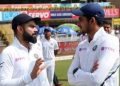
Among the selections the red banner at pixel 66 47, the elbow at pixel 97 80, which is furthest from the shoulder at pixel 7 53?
the red banner at pixel 66 47

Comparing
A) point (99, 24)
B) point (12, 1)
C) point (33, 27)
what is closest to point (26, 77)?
point (33, 27)

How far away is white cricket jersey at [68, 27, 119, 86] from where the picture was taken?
468 cm

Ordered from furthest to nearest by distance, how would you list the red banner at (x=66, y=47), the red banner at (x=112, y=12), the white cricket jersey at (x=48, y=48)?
1. the red banner at (x=112, y=12)
2. the red banner at (x=66, y=47)
3. the white cricket jersey at (x=48, y=48)

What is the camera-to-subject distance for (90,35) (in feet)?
16.0

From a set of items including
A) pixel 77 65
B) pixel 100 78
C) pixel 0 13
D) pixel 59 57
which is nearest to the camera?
pixel 100 78

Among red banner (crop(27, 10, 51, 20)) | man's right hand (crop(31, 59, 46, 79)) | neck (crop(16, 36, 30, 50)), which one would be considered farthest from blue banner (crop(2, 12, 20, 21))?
man's right hand (crop(31, 59, 46, 79))

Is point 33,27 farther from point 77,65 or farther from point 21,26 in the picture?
point 77,65

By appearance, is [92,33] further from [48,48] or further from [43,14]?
[43,14]

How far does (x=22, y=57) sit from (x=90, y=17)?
44.1 inches

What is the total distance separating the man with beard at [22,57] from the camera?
5262mm

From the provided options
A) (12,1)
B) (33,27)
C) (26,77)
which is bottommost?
(12,1)

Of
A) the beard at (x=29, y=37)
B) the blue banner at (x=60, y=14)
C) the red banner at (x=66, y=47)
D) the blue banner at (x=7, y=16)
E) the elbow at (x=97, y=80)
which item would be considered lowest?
the blue banner at (x=60, y=14)

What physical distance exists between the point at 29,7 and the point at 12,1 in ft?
45.0

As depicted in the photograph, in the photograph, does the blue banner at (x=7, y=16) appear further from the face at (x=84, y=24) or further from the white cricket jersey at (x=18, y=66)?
the face at (x=84, y=24)
